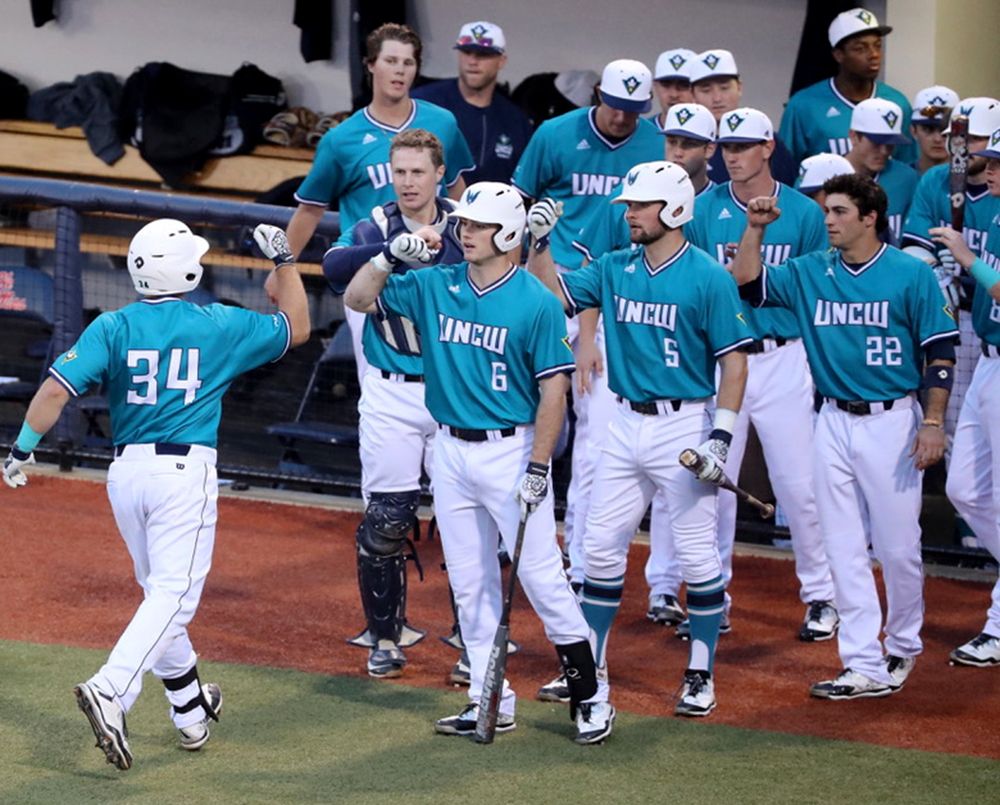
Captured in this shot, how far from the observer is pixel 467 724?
5957 mm

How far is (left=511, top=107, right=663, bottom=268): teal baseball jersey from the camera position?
298 inches

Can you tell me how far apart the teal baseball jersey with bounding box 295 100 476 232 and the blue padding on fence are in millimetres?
1283

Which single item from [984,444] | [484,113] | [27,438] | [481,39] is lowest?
[984,444]

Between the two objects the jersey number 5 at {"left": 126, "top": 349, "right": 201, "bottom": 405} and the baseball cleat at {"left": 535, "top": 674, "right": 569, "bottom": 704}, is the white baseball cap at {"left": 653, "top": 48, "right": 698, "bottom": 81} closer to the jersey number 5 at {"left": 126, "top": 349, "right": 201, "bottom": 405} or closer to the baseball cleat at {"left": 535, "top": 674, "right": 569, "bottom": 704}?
the baseball cleat at {"left": 535, "top": 674, "right": 569, "bottom": 704}

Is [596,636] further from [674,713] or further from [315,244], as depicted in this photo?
[315,244]

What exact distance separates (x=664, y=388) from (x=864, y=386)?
2.48 ft

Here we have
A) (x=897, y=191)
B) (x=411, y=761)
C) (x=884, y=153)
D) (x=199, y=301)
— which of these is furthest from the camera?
(x=199, y=301)

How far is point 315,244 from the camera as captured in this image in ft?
30.1

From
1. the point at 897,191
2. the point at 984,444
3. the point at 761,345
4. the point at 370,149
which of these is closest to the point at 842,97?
the point at 897,191

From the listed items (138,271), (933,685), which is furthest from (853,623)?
(138,271)

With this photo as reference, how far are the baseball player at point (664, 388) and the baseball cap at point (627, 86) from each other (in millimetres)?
1360

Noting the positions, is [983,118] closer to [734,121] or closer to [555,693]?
[734,121]

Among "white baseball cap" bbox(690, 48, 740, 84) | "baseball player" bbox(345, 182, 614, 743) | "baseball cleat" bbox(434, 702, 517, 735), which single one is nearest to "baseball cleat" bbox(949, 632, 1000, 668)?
"baseball player" bbox(345, 182, 614, 743)

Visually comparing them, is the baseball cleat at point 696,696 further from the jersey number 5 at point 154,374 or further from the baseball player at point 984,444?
the jersey number 5 at point 154,374
